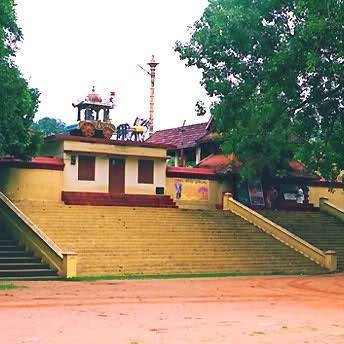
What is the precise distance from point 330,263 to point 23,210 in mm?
12102

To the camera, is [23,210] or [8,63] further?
[23,210]

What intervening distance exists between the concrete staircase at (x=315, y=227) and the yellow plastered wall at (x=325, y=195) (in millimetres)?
1970

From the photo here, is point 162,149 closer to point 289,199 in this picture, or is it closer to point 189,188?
point 189,188

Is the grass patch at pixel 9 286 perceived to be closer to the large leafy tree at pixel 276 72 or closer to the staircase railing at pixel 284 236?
the large leafy tree at pixel 276 72

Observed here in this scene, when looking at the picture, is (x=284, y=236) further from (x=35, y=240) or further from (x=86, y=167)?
(x=35, y=240)

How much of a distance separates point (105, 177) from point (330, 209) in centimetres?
1226

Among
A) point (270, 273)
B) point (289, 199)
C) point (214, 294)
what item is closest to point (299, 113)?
point (270, 273)

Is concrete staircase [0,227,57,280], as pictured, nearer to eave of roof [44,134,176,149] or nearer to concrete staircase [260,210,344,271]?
eave of roof [44,134,176,149]

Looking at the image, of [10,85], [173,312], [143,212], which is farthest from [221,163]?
[173,312]

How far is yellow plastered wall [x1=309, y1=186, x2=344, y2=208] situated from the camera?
115ft

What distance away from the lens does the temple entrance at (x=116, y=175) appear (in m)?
30.0

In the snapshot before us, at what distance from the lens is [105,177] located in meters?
29.8

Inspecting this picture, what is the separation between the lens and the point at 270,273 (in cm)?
2186

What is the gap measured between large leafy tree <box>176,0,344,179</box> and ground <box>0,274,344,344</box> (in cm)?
590
